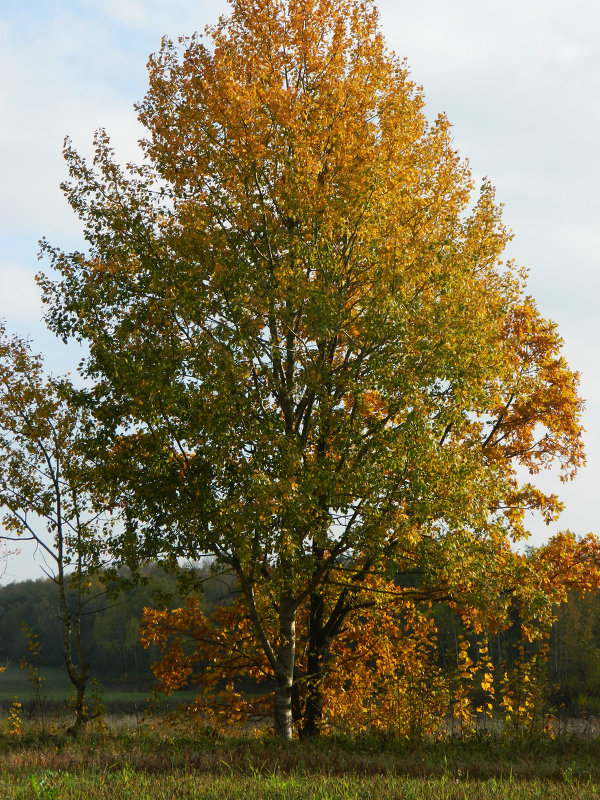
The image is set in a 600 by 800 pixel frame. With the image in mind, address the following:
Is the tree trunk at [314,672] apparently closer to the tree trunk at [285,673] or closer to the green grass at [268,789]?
the tree trunk at [285,673]

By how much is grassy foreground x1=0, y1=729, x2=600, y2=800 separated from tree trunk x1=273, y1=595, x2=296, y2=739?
148cm

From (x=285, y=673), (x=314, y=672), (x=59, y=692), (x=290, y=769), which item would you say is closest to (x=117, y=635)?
(x=59, y=692)

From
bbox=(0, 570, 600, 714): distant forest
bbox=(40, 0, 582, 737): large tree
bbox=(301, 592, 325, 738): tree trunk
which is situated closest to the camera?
bbox=(40, 0, 582, 737): large tree

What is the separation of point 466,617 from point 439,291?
691 cm

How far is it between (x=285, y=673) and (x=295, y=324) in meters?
6.60

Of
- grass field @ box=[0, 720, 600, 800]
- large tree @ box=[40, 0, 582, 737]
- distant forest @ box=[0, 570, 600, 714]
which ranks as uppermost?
large tree @ box=[40, 0, 582, 737]

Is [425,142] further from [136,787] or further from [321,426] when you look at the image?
[136,787]

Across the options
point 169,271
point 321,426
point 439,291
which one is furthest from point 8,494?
point 439,291

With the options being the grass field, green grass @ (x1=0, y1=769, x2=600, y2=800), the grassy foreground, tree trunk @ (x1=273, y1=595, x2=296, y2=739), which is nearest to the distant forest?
tree trunk @ (x1=273, y1=595, x2=296, y2=739)

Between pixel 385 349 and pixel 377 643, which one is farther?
pixel 377 643

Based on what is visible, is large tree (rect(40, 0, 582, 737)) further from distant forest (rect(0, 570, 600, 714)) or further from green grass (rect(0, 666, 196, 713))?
distant forest (rect(0, 570, 600, 714))

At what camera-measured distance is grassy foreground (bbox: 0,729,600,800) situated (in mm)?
6836

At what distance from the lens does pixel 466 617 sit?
48.0 feet

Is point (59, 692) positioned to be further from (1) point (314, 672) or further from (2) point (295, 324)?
(2) point (295, 324)
